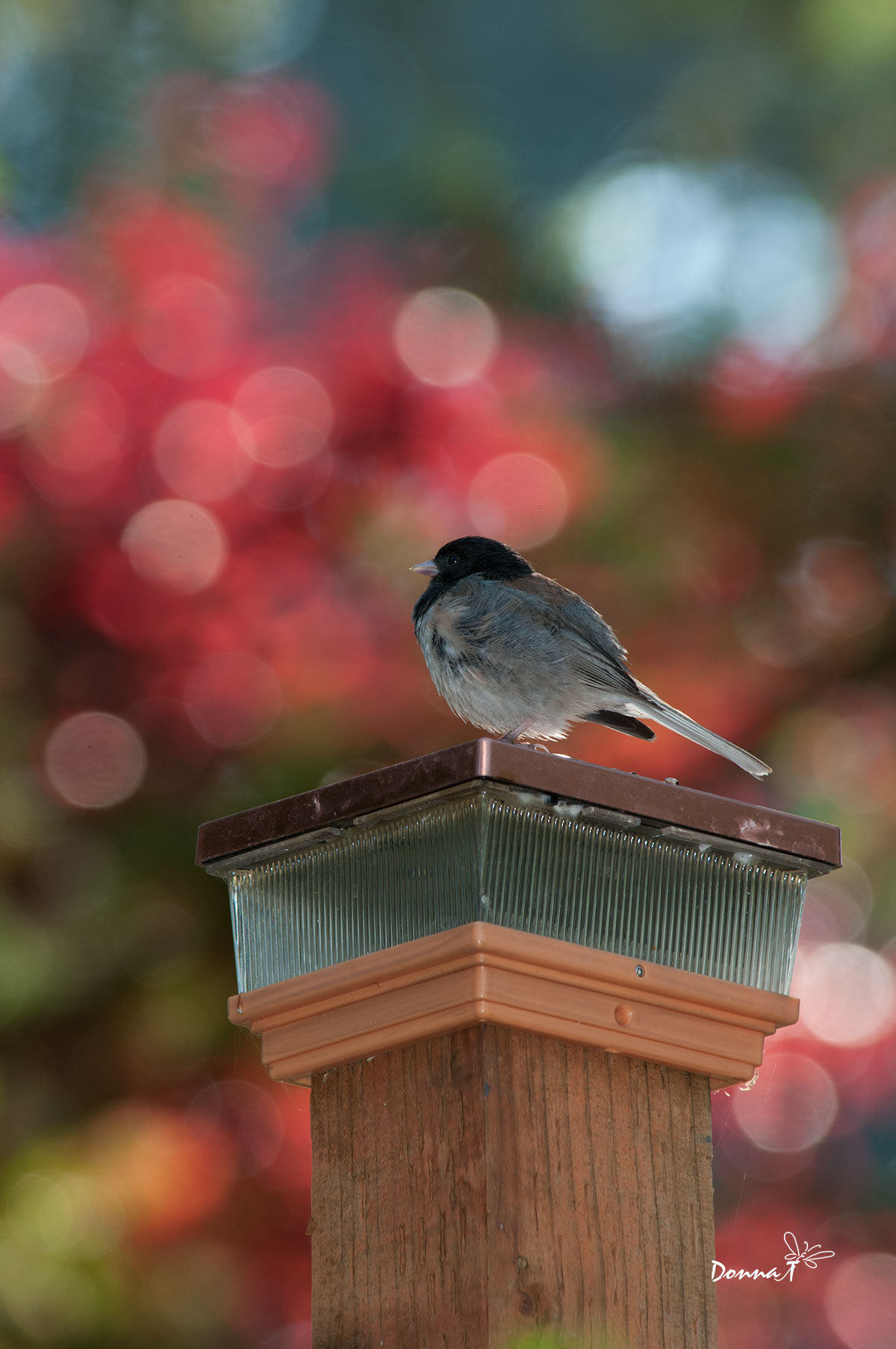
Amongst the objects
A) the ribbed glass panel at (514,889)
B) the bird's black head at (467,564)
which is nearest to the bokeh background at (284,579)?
the bird's black head at (467,564)

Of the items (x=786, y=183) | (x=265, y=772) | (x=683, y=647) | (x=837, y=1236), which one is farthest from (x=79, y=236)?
(x=837, y=1236)

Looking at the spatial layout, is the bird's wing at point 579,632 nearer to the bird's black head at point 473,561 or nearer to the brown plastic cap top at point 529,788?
the bird's black head at point 473,561

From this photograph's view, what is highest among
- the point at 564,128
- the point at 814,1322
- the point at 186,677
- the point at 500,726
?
the point at 564,128

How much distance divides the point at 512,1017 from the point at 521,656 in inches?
62.0

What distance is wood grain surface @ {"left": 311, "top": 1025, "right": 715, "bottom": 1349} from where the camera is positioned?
1.01 metres

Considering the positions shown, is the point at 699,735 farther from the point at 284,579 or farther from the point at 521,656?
the point at 284,579

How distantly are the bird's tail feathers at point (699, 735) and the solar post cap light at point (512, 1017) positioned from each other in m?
1.30

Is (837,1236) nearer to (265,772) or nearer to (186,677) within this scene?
(265,772)

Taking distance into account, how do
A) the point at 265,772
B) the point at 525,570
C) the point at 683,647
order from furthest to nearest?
the point at 683,647 → the point at 265,772 → the point at 525,570

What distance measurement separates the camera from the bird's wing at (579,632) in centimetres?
272

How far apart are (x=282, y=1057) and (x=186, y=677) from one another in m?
2.13

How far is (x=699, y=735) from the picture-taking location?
2697mm

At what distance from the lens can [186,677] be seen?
128 inches

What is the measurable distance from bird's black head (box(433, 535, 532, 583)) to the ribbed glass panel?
168 centimetres
